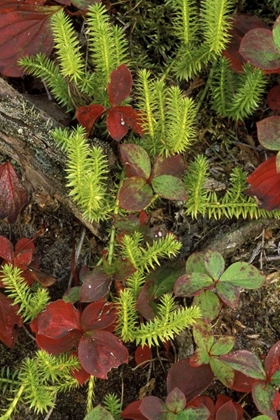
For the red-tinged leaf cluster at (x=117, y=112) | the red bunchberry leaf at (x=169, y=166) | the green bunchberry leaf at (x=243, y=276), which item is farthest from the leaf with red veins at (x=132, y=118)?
the green bunchberry leaf at (x=243, y=276)

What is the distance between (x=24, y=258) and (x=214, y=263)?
659 millimetres

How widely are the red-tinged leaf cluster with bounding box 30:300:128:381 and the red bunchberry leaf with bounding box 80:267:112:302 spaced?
5 cm

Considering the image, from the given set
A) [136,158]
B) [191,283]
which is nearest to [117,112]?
[136,158]

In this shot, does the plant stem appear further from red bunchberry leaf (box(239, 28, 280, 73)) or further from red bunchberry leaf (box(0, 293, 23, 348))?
red bunchberry leaf (box(0, 293, 23, 348))

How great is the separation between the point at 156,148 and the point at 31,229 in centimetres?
56

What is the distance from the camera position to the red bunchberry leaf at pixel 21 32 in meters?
2.28

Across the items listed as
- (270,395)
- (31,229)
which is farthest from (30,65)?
(270,395)

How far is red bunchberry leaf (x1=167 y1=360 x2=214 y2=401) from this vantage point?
6.60 ft

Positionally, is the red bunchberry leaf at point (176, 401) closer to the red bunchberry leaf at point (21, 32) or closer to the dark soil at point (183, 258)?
the dark soil at point (183, 258)

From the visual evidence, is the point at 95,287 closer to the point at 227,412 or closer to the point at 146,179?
the point at 146,179

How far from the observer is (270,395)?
199 centimetres

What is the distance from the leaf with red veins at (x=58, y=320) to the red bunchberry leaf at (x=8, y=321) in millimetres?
141

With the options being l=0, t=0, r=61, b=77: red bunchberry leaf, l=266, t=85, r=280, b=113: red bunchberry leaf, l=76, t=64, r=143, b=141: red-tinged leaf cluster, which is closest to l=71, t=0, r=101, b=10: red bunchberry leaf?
l=0, t=0, r=61, b=77: red bunchberry leaf

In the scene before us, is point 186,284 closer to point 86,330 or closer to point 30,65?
point 86,330
